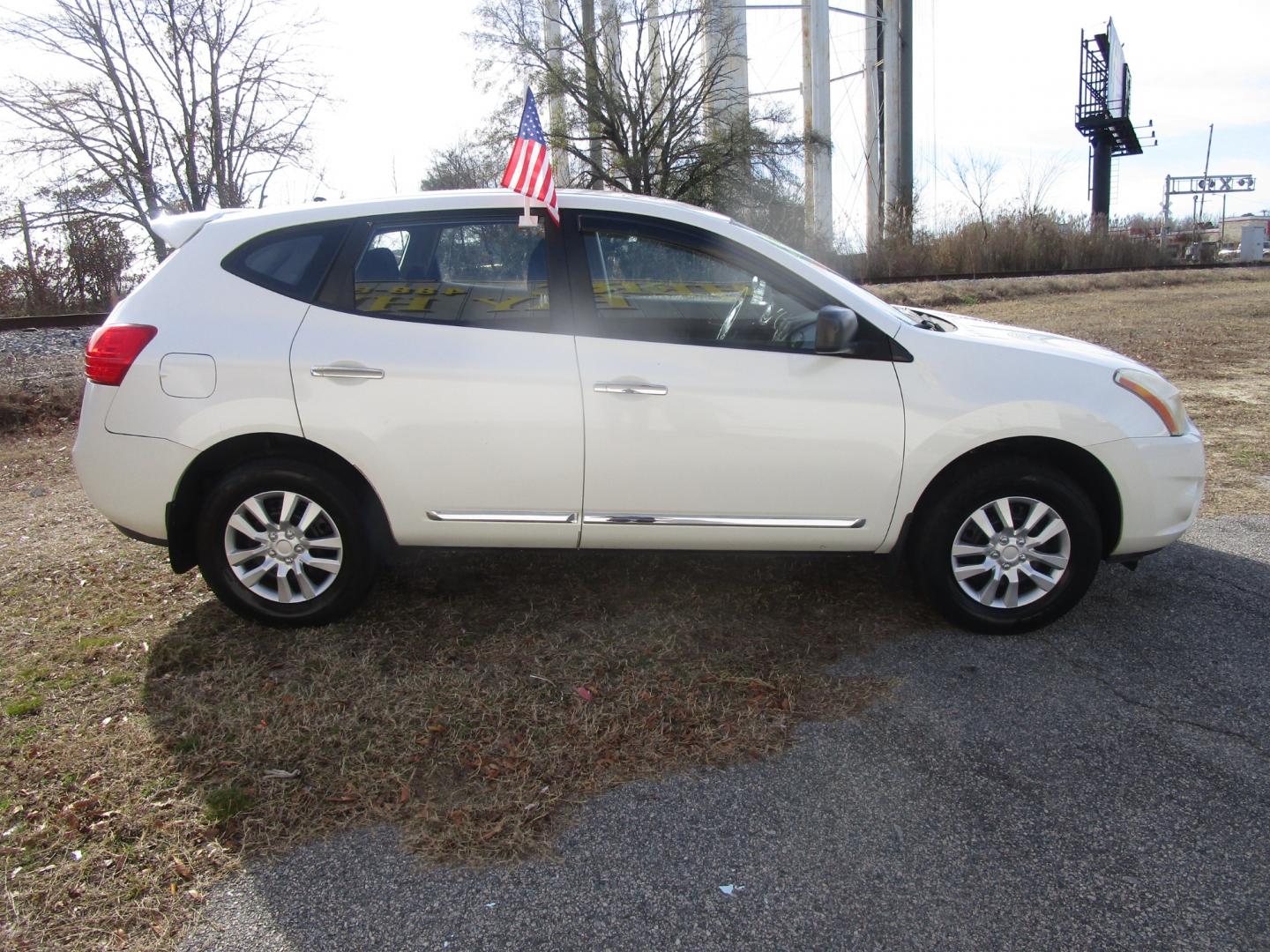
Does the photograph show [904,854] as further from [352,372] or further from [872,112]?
[872,112]

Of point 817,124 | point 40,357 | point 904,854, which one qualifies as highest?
point 817,124

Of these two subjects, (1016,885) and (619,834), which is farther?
(619,834)

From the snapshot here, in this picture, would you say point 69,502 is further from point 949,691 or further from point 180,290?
point 949,691

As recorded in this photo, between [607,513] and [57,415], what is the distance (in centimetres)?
804

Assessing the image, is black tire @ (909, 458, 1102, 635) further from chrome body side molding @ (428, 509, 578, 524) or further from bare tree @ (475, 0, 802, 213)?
bare tree @ (475, 0, 802, 213)

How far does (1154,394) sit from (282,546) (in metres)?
3.76

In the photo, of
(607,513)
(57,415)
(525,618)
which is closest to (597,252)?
(607,513)

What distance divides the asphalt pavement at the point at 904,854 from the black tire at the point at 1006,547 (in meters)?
0.46

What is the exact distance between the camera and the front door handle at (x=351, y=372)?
12.6 feet

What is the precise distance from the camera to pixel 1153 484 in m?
3.97

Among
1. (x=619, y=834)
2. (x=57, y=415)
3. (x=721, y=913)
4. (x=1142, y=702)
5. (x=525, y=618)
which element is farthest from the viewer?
(x=57, y=415)

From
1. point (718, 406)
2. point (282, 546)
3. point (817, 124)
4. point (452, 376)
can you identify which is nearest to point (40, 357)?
point (282, 546)

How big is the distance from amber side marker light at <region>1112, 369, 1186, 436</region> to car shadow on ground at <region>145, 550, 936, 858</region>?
1289 millimetres

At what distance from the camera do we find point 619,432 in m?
3.85
